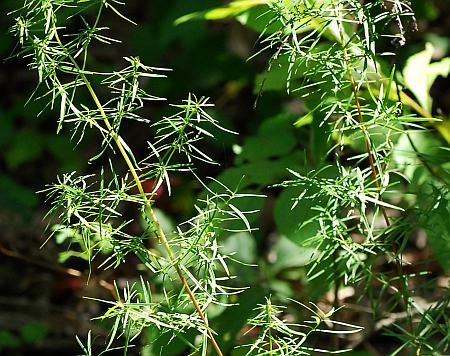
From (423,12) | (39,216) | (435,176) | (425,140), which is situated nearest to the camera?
(435,176)

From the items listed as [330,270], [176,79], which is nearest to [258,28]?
[330,270]

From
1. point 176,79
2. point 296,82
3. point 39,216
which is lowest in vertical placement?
point 39,216

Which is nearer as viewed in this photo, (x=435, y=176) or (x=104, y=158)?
(x=435, y=176)

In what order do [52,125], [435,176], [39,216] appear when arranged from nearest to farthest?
1. [435,176]
2. [39,216]
3. [52,125]

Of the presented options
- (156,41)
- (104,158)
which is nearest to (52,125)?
(104,158)

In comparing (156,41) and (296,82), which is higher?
(296,82)

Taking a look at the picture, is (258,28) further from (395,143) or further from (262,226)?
(262,226)
